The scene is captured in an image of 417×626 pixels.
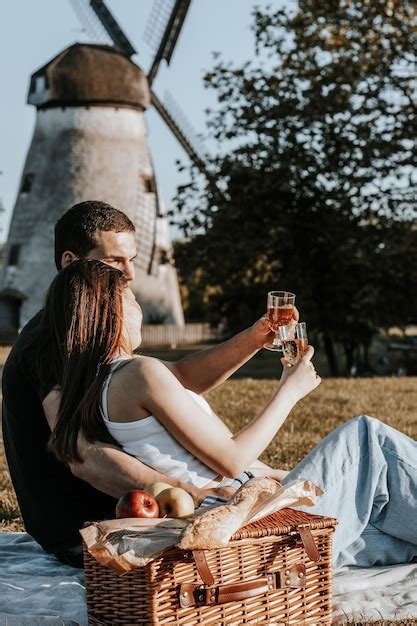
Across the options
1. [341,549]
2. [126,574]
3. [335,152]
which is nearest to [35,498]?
[126,574]

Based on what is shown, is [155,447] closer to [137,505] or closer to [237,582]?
[137,505]

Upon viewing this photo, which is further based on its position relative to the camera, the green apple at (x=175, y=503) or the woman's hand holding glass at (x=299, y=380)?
the woman's hand holding glass at (x=299, y=380)

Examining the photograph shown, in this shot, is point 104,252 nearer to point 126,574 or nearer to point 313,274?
point 126,574

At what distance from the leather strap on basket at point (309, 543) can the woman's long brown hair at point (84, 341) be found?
646 mm

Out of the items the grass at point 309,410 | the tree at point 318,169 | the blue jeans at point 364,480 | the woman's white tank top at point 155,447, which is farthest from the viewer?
the tree at point 318,169

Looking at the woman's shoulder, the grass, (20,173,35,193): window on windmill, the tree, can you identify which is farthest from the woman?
(20,173,35,193): window on windmill

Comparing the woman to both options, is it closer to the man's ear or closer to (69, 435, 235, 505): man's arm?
(69, 435, 235, 505): man's arm

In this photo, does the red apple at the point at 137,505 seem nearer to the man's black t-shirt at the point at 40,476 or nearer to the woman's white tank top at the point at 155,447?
the woman's white tank top at the point at 155,447

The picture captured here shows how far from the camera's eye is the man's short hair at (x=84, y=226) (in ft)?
12.6

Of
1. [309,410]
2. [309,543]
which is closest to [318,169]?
[309,410]

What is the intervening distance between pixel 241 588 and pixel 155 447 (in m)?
0.50

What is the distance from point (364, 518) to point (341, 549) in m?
0.14

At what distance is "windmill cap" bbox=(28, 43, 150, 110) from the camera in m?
26.2

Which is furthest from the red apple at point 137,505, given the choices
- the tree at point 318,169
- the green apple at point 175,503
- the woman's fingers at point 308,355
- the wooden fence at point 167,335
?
the wooden fence at point 167,335
